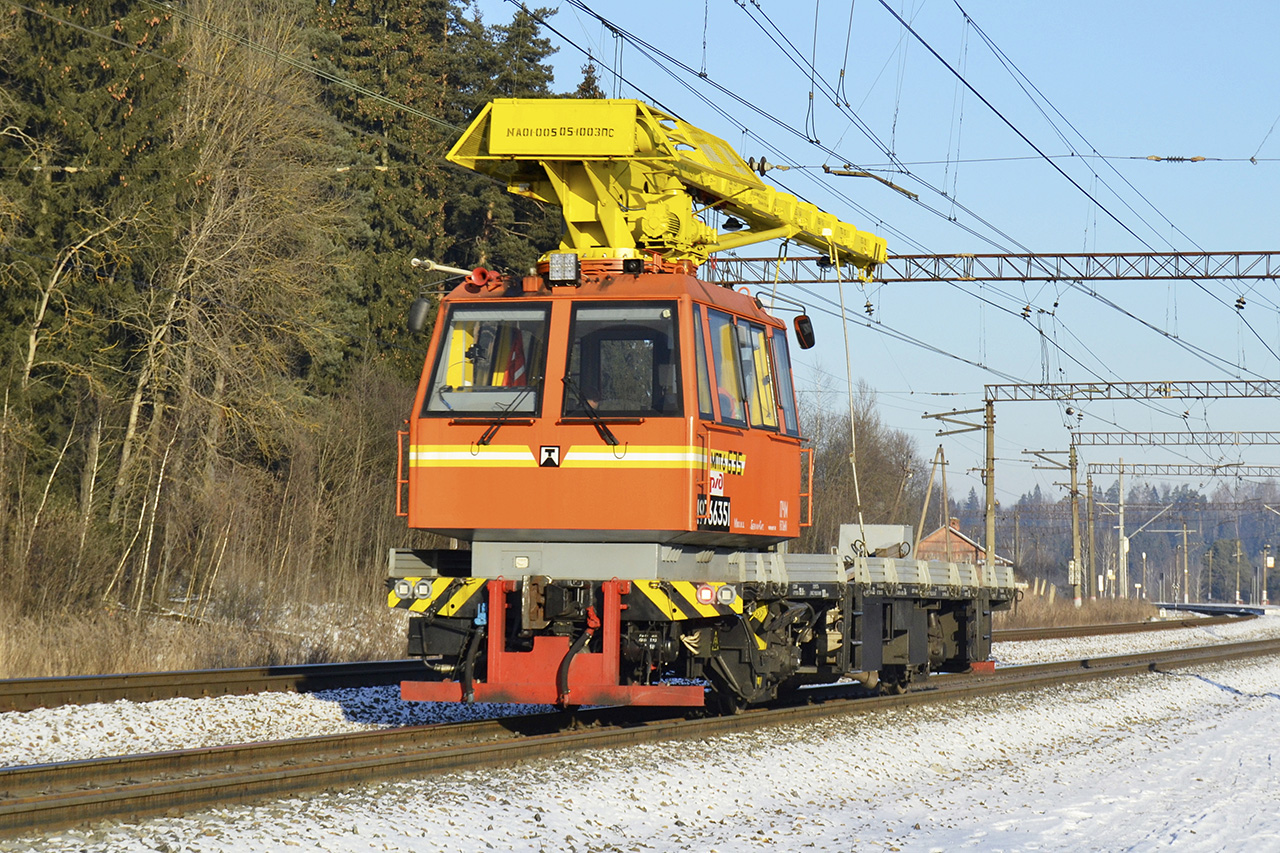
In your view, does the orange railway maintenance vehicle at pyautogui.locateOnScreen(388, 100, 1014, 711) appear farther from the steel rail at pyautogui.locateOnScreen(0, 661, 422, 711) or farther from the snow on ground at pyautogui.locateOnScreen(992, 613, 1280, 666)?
the snow on ground at pyautogui.locateOnScreen(992, 613, 1280, 666)

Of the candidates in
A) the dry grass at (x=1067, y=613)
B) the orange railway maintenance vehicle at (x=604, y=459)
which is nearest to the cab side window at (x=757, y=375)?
the orange railway maintenance vehicle at (x=604, y=459)

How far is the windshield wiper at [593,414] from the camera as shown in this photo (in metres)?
10.7

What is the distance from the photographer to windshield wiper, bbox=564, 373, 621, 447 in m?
10.7

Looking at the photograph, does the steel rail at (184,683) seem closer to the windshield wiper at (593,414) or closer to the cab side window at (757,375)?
the windshield wiper at (593,414)

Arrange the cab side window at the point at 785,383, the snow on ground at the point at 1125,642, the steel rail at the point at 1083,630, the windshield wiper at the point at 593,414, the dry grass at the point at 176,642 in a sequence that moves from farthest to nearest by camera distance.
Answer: the steel rail at the point at 1083,630, the snow on ground at the point at 1125,642, the dry grass at the point at 176,642, the cab side window at the point at 785,383, the windshield wiper at the point at 593,414

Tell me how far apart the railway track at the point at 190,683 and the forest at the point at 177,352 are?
8.60 ft

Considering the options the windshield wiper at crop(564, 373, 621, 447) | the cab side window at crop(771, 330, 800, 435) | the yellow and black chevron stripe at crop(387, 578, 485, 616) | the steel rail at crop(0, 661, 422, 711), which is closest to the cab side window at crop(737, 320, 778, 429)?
the cab side window at crop(771, 330, 800, 435)

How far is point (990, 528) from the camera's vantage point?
3759 cm

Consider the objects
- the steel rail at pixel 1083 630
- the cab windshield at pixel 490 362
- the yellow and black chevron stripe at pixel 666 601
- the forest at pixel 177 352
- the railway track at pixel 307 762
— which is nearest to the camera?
the railway track at pixel 307 762

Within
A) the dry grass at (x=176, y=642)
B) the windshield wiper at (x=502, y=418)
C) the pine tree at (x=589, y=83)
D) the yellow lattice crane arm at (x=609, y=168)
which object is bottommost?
the dry grass at (x=176, y=642)

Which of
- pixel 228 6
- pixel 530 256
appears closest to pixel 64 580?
pixel 228 6

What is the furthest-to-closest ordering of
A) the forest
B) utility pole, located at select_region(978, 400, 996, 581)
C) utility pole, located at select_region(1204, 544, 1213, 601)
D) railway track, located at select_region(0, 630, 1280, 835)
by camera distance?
utility pole, located at select_region(1204, 544, 1213, 601) → utility pole, located at select_region(978, 400, 996, 581) → the forest → railway track, located at select_region(0, 630, 1280, 835)

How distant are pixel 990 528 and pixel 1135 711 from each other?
21841 mm

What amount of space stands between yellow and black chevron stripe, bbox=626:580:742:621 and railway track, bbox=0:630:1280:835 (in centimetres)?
91
